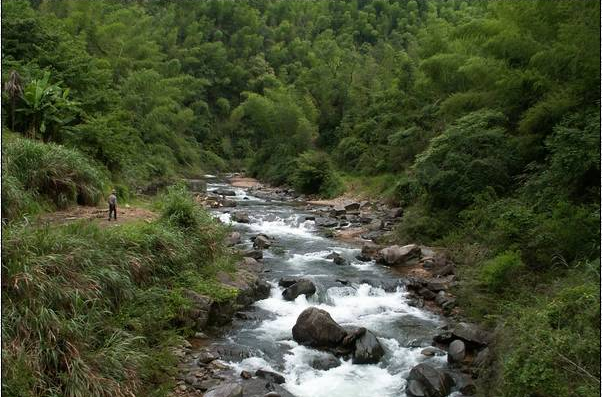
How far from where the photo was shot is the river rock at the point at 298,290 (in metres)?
10.1

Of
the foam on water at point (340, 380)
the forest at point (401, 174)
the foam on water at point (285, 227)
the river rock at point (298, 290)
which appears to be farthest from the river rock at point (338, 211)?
the foam on water at point (340, 380)

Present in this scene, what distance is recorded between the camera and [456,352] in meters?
7.54

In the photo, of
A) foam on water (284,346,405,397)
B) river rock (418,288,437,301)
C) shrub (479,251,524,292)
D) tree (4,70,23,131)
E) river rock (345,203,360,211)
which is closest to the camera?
foam on water (284,346,405,397)

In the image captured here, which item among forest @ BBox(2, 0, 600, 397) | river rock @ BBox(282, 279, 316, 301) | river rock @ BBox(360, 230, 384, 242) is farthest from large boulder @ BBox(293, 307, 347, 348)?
river rock @ BBox(360, 230, 384, 242)

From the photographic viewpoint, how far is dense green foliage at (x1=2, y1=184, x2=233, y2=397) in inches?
214

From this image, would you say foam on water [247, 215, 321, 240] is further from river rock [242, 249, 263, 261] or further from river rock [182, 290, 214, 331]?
river rock [182, 290, 214, 331]

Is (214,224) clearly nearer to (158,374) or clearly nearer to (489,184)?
(158,374)

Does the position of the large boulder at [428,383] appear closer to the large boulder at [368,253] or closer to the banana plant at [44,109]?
the large boulder at [368,253]

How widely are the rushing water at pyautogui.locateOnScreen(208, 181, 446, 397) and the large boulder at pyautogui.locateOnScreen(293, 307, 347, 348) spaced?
0.53 ft

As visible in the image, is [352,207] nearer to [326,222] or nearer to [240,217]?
[326,222]

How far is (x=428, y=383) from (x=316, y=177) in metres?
19.4

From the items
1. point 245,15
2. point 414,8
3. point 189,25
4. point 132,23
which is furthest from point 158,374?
point 414,8

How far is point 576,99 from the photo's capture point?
10273 mm

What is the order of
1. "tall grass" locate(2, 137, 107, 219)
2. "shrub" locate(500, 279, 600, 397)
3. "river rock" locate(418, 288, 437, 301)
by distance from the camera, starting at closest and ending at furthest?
"shrub" locate(500, 279, 600, 397), "tall grass" locate(2, 137, 107, 219), "river rock" locate(418, 288, 437, 301)
